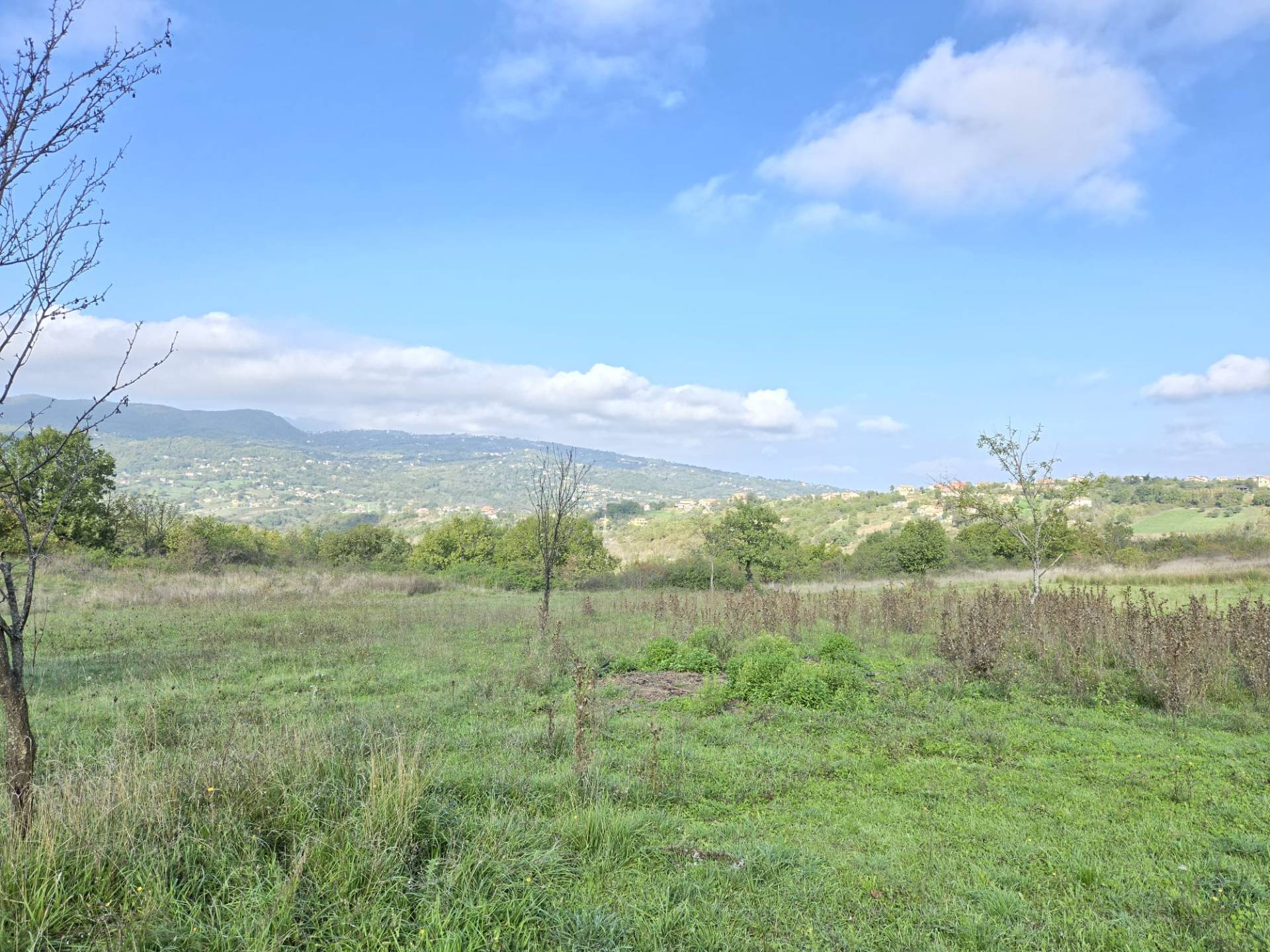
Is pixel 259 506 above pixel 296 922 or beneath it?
beneath

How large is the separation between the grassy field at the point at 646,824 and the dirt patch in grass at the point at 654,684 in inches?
23.1

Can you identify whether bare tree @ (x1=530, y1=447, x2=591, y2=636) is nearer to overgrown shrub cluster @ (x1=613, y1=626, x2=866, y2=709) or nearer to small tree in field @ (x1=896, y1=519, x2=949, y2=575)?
overgrown shrub cluster @ (x1=613, y1=626, x2=866, y2=709)

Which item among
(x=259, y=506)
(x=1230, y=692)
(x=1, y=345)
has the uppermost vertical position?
(x=1, y=345)

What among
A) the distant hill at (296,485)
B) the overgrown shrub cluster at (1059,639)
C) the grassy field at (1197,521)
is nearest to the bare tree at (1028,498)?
the overgrown shrub cluster at (1059,639)

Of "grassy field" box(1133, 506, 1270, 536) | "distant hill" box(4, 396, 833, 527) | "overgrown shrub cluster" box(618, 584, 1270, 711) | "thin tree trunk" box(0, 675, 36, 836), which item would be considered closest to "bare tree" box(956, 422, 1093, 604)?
"overgrown shrub cluster" box(618, 584, 1270, 711)

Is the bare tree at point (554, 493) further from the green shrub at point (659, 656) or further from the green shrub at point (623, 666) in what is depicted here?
the green shrub at point (659, 656)

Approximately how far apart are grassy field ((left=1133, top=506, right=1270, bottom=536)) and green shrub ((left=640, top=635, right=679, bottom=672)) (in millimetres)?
45529

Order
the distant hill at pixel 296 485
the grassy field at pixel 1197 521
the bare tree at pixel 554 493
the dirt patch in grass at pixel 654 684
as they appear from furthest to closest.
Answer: the distant hill at pixel 296 485
the grassy field at pixel 1197 521
the bare tree at pixel 554 493
the dirt patch in grass at pixel 654 684

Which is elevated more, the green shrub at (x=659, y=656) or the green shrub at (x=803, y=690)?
the green shrub at (x=803, y=690)

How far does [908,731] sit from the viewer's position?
24.5ft

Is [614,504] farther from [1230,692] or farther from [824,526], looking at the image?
[1230,692]

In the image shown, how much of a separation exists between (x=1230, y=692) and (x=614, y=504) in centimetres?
10821

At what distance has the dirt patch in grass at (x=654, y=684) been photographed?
945cm

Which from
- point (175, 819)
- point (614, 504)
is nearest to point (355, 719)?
point (175, 819)
